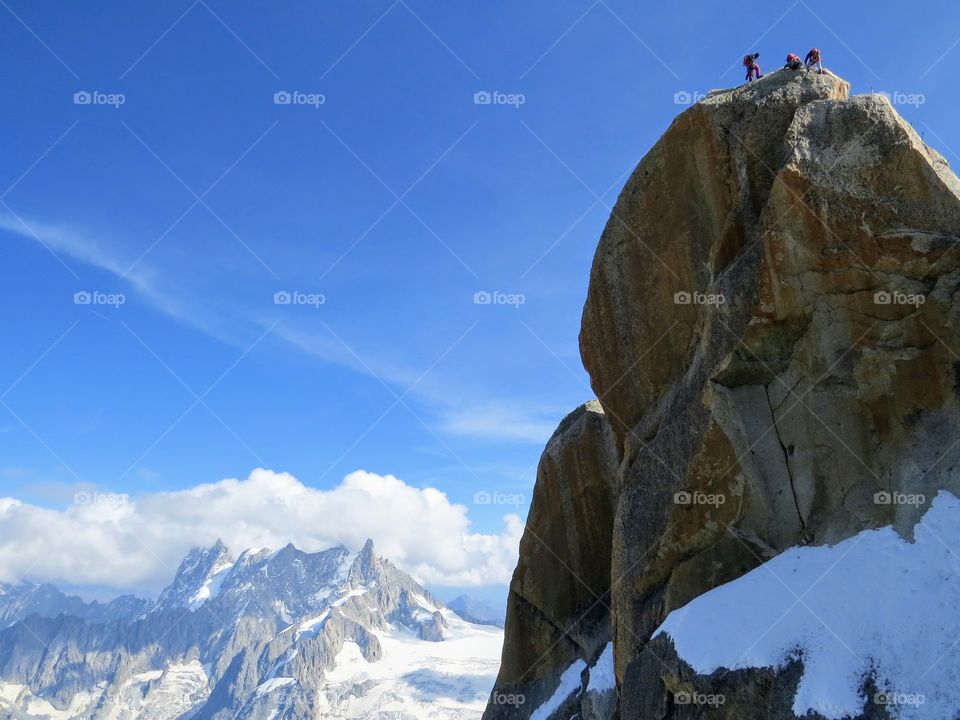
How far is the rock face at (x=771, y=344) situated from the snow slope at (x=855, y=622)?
0.67m

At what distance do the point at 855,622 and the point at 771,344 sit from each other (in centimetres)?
880

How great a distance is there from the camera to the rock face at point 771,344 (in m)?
20.2

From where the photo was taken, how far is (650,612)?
79.5ft

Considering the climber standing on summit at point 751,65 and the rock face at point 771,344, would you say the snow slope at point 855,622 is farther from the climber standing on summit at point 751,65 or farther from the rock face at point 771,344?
the climber standing on summit at point 751,65

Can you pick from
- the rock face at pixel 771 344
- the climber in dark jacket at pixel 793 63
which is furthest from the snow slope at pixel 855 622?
the climber in dark jacket at pixel 793 63

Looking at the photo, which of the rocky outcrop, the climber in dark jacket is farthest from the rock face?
the rocky outcrop

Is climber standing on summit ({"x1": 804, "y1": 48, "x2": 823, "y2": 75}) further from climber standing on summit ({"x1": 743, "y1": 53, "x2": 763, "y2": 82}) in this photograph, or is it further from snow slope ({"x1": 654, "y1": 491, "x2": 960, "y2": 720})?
snow slope ({"x1": 654, "y1": 491, "x2": 960, "y2": 720})

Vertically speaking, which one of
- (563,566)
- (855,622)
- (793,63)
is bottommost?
(855,622)

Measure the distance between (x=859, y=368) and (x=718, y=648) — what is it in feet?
30.6

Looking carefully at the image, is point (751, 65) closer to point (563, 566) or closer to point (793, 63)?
point (793, 63)

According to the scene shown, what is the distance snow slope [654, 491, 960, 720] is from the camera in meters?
16.2

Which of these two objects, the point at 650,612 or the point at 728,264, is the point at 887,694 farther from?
the point at 728,264

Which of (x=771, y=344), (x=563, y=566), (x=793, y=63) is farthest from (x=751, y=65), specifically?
(x=563, y=566)

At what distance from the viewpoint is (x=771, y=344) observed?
22.8 metres
